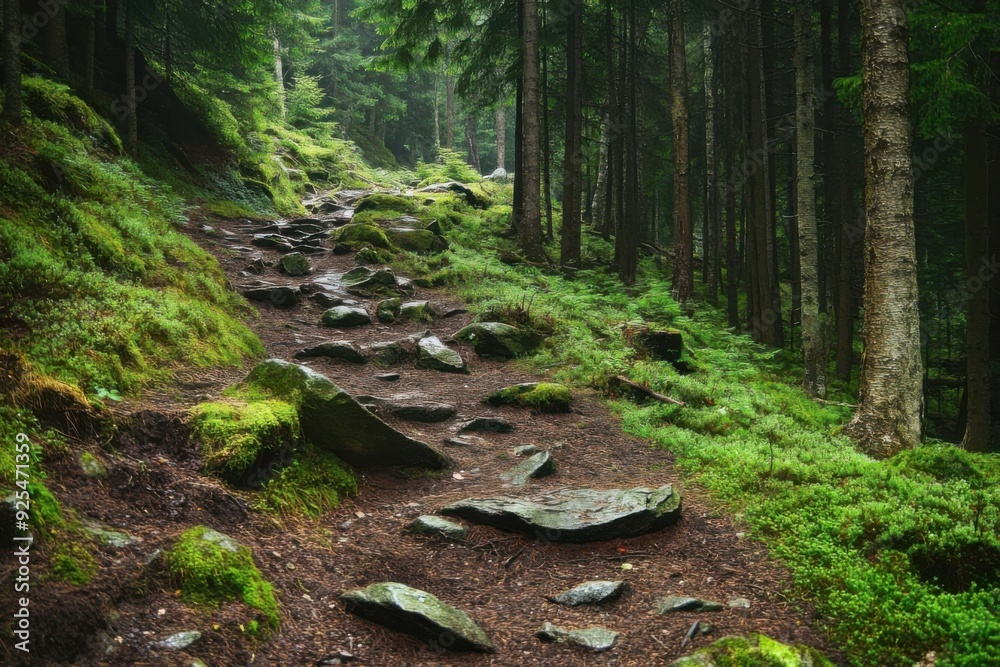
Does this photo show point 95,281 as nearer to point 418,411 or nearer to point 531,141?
point 418,411

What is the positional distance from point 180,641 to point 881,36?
8.25m

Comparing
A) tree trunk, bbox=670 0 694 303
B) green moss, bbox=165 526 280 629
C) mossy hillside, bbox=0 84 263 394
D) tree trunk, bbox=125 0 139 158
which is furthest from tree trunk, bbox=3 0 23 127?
tree trunk, bbox=670 0 694 303

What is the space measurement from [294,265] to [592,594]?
35.5 feet

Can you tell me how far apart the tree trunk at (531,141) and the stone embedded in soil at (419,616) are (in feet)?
45.1

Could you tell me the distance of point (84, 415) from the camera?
4098 millimetres

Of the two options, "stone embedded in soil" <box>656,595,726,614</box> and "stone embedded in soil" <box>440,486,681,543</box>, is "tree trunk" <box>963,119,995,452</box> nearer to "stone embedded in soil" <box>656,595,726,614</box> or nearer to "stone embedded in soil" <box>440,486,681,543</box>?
"stone embedded in soil" <box>440,486,681,543</box>

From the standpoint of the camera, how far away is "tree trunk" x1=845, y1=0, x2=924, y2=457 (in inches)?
255

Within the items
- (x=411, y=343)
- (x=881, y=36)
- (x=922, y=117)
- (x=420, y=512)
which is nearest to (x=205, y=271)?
(x=411, y=343)

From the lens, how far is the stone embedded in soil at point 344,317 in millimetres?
10797

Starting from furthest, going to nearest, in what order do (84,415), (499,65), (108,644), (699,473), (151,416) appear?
(499,65) → (699,473) → (151,416) → (84,415) → (108,644)

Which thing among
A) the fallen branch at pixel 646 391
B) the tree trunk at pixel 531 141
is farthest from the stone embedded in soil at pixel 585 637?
the tree trunk at pixel 531 141

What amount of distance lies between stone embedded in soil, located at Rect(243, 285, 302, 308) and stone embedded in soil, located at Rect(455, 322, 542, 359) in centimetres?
324

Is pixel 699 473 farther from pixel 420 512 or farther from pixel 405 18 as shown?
pixel 405 18

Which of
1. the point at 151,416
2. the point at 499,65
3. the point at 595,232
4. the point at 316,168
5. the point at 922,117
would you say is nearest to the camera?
the point at 151,416
